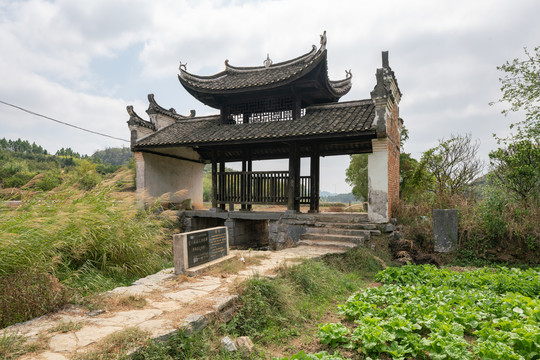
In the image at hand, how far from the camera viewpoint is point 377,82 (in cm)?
898

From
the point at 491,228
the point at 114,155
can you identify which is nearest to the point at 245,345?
the point at 491,228

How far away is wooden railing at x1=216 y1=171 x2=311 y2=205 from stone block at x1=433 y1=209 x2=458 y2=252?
161 inches

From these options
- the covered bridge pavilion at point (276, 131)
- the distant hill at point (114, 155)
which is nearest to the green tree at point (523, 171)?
the covered bridge pavilion at point (276, 131)

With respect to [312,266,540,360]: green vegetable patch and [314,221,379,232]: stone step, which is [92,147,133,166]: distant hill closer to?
[314,221,379,232]: stone step

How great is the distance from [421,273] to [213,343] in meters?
4.57

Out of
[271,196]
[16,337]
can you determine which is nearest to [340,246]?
[271,196]

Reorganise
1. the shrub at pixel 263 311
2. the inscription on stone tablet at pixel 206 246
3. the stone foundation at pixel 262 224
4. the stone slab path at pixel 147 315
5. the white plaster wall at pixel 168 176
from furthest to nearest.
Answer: the white plaster wall at pixel 168 176 < the stone foundation at pixel 262 224 < the inscription on stone tablet at pixel 206 246 < the shrub at pixel 263 311 < the stone slab path at pixel 147 315

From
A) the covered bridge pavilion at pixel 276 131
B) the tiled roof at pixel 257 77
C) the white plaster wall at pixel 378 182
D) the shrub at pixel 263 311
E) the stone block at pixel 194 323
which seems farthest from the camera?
the tiled roof at pixel 257 77

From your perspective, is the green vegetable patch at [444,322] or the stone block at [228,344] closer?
the green vegetable patch at [444,322]

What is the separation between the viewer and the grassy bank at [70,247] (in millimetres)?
3461

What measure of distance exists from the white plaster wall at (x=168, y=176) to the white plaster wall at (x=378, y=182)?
7445 millimetres

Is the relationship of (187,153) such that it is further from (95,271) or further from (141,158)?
(95,271)

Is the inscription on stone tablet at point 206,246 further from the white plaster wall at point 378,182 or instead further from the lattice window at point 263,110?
the lattice window at point 263,110

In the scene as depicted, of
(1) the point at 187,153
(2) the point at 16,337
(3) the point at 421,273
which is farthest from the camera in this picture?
(1) the point at 187,153
